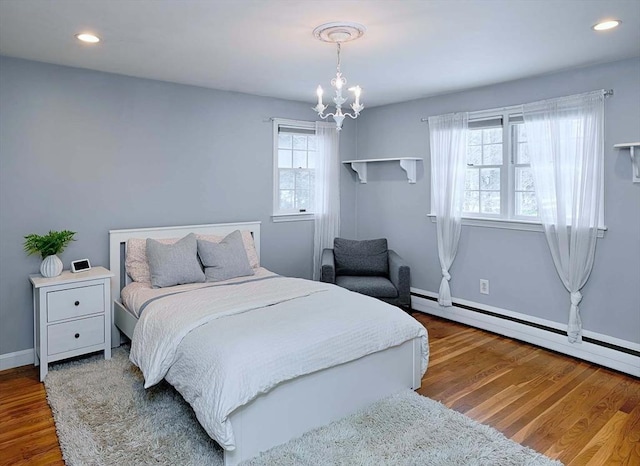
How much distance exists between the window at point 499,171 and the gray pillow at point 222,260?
7.61 feet

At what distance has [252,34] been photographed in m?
2.75

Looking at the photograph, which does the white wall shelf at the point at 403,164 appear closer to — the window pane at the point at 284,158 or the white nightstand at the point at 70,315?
the window pane at the point at 284,158

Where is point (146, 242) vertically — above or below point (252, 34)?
below

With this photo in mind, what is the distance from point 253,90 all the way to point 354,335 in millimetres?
2816

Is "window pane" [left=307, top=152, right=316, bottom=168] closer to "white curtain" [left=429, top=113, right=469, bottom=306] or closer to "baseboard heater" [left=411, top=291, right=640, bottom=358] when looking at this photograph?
"white curtain" [left=429, top=113, right=469, bottom=306]

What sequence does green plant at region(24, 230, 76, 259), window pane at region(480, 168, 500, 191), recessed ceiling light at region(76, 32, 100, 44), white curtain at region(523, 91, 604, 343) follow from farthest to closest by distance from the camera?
window pane at region(480, 168, 500, 191) < white curtain at region(523, 91, 604, 343) < green plant at region(24, 230, 76, 259) < recessed ceiling light at region(76, 32, 100, 44)

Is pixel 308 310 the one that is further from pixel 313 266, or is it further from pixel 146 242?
pixel 313 266

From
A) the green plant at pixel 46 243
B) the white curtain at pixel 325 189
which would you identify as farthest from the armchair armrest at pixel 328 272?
the green plant at pixel 46 243

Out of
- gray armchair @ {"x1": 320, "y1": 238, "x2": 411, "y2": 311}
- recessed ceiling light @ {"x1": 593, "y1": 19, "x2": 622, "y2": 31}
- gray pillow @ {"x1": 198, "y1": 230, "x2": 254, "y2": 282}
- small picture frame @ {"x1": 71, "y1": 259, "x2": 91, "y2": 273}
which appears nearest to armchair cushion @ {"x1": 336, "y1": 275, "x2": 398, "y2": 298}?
gray armchair @ {"x1": 320, "y1": 238, "x2": 411, "y2": 311}

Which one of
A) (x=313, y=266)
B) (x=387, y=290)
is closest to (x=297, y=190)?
(x=313, y=266)

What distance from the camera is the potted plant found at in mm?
3273

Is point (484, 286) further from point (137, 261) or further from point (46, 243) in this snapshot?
point (46, 243)

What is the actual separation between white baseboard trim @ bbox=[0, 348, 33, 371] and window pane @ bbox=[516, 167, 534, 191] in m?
4.45

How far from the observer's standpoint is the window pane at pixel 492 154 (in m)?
4.18
